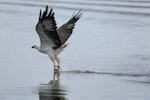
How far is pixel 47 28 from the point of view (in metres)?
13.0

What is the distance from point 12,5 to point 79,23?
20.1ft

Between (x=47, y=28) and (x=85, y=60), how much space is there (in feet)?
5.97

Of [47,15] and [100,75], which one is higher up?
[47,15]

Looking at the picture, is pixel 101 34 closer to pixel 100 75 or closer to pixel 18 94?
pixel 100 75

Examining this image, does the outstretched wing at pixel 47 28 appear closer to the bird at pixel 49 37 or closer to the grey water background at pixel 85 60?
the bird at pixel 49 37

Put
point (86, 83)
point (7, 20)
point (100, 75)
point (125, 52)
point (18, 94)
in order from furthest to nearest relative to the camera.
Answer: point (7, 20) < point (125, 52) < point (100, 75) < point (86, 83) < point (18, 94)

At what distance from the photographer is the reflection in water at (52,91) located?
34.2 feet

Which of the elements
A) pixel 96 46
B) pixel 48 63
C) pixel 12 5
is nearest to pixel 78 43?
pixel 96 46

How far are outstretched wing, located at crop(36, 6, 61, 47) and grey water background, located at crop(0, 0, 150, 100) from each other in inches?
22.9

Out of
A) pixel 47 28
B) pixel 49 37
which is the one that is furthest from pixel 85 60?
pixel 47 28

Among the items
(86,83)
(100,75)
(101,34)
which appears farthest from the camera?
(101,34)

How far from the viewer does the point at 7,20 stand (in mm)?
21750

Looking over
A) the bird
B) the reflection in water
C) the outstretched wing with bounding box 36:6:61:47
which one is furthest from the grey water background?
the outstretched wing with bounding box 36:6:61:47

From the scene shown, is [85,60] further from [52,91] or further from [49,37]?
[52,91]
